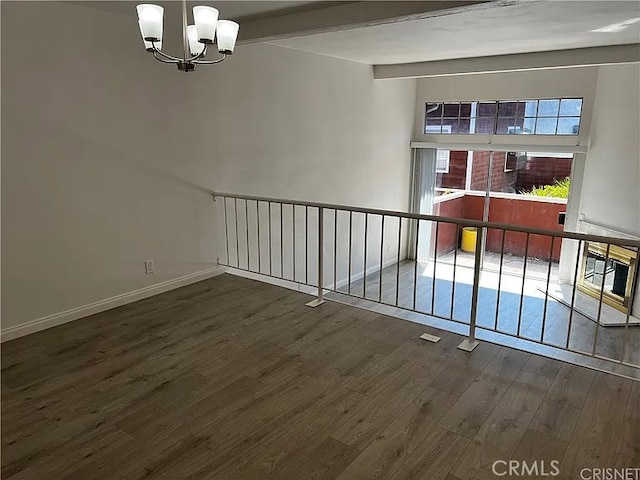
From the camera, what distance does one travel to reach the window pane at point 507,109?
7.64m

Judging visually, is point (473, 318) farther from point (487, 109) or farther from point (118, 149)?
point (487, 109)

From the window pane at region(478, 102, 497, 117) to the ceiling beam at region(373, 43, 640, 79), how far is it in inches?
76.1

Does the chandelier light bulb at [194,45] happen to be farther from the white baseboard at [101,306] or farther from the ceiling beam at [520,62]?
the ceiling beam at [520,62]

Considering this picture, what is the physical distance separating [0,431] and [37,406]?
23 centimetres

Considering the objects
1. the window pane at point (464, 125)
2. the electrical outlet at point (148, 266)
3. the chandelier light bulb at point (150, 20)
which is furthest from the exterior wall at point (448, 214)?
the chandelier light bulb at point (150, 20)

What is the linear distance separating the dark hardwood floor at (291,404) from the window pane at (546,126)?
5242 mm

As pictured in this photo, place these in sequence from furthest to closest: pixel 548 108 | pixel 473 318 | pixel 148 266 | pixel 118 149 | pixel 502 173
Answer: pixel 502 173, pixel 548 108, pixel 148 266, pixel 118 149, pixel 473 318

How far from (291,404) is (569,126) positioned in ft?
21.6

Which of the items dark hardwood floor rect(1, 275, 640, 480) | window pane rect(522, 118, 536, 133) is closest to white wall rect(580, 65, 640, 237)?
window pane rect(522, 118, 536, 133)

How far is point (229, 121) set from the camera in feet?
15.7

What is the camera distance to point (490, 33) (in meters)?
4.46

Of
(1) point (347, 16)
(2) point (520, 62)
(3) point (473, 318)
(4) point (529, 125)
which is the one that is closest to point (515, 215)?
(4) point (529, 125)

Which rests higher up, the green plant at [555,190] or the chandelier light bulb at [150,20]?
the chandelier light bulb at [150,20]

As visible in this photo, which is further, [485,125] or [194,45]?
[485,125]
